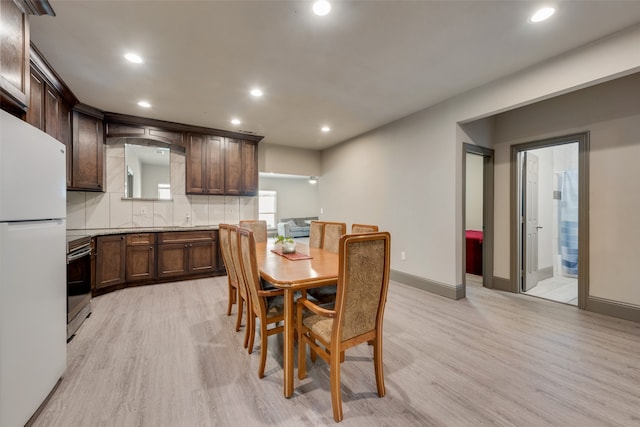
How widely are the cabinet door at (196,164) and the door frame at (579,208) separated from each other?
4.93 metres

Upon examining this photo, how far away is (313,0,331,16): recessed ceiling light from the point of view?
180cm

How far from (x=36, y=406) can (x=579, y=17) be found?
444 cm

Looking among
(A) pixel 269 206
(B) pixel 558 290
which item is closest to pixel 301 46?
(B) pixel 558 290

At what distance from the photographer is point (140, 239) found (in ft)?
13.0

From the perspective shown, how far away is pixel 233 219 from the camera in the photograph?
5.16m

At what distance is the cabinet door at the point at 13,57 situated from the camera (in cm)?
152

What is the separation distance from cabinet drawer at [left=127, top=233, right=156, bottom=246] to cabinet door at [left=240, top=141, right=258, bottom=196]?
1.70 m

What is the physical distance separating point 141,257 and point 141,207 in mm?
902

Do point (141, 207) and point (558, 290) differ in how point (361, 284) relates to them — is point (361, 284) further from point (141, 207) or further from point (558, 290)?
point (141, 207)

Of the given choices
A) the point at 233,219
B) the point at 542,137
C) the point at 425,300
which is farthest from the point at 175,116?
the point at 542,137

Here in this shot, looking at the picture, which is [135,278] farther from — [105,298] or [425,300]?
[425,300]

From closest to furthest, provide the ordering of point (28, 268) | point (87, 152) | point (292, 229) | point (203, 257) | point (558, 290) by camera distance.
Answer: point (28, 268) < point (87, 152) < point (558, 290) < point (203, 257) < point (292, 229)

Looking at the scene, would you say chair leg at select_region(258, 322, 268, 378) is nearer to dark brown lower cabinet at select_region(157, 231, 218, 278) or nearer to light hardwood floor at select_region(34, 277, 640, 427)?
light hardwood floor at select_region(34, 277, 640, 427)

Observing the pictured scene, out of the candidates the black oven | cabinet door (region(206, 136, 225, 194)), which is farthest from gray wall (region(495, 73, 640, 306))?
the black oven
